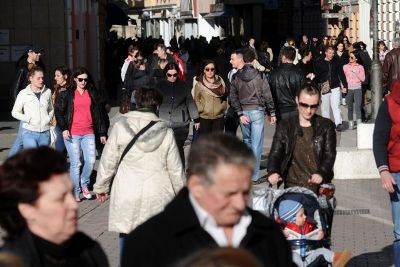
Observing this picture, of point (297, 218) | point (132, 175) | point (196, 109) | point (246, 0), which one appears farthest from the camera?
point (246, 0)

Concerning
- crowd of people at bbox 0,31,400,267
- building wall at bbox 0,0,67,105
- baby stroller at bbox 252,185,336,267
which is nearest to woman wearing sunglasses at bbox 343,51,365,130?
crowd of people at bbox 0,31,400,267

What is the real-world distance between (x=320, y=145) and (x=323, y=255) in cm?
123

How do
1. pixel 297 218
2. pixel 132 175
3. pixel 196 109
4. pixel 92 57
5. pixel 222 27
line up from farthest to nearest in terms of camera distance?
pixel 222 27
pixel 92 57
pixel 196 109
pixel 132 175
pixel 297 218

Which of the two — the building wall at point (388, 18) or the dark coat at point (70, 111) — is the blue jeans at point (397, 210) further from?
the building wall at point (388, 18)

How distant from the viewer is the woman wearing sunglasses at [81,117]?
1481cm

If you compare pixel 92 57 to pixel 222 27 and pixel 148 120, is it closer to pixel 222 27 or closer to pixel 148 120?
pixel 148 120

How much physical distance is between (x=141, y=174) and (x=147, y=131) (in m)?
0.31

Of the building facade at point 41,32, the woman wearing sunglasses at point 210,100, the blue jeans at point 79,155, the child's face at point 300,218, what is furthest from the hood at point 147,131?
the building facade at point 41,32

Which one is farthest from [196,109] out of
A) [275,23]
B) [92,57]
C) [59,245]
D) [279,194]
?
[275,23]

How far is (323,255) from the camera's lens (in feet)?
27.2

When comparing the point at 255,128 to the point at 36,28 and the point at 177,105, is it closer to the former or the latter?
the point at 177,105

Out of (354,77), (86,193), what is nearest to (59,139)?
(86,193)

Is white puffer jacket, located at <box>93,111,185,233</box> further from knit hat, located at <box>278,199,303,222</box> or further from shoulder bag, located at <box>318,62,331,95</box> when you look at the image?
shoulder bag, located at <box>318,62,331,95</box>

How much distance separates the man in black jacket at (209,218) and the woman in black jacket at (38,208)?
24cm
